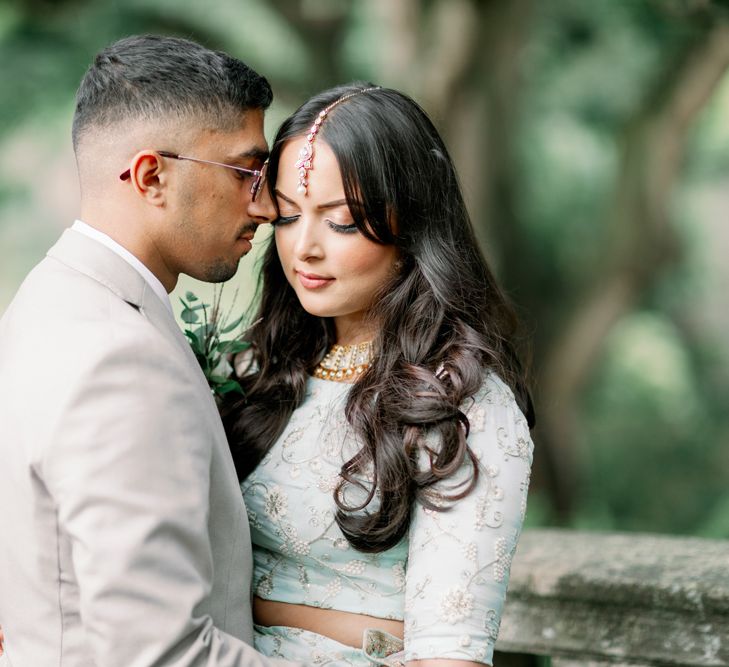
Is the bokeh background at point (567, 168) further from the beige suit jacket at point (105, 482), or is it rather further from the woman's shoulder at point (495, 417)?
the beige suit jacket at point (105, 482)

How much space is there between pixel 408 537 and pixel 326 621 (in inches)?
12.1

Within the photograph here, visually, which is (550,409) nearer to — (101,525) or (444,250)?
(444,250)

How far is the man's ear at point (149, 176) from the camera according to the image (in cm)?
240

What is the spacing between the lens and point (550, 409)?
7.23 m

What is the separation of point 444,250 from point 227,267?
58 centimetres

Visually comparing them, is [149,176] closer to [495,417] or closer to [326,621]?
[495,417]

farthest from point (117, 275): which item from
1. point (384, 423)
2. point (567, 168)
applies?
point (567, 168)

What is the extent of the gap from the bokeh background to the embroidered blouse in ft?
8.26

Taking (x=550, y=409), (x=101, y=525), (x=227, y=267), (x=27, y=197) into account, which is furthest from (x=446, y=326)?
(x=27, y=197)

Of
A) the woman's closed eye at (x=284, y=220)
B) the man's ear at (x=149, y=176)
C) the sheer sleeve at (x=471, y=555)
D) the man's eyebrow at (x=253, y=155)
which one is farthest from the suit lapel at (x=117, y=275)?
the sheer sleeve at (x=471, y=555)

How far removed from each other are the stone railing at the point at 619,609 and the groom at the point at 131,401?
85 centimetres

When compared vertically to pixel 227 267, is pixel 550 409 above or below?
below

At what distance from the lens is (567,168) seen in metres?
9.34

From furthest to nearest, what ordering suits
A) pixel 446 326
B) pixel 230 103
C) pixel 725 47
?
pixel 725 47 → pixel 446 326 → pixel 230 103
